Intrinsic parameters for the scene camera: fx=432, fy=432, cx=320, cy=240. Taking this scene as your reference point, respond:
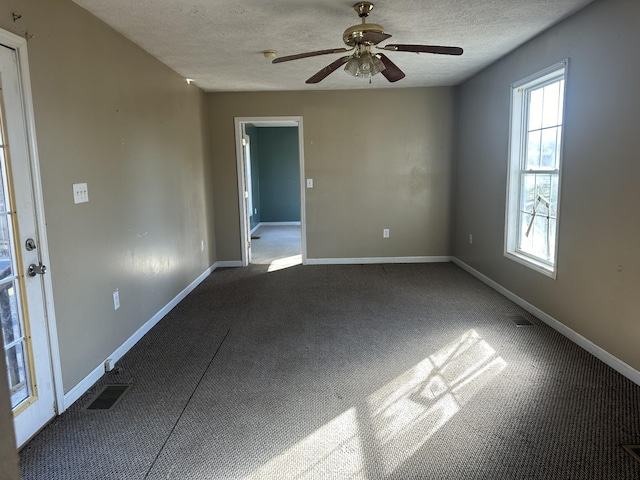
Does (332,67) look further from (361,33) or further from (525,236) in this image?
(525,236)

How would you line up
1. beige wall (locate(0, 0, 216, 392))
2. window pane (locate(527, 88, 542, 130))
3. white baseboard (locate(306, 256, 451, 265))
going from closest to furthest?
beige wall (locate(0, 0, 216, 392))
window pane (locate(527, 88, 542, 130))
white baseboard (locate(306, 256, 451, 265))

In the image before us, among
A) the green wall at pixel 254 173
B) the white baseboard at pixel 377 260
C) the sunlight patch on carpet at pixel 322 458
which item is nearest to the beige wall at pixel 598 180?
the sunlight patch on carpet at pixel 322 458

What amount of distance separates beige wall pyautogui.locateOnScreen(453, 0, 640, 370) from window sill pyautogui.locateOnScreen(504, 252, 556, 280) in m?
0.06

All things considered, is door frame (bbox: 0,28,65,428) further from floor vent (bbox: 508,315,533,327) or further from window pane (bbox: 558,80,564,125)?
window pane (bbox: 558,80,564,125)

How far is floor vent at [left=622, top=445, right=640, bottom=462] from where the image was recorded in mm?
1906

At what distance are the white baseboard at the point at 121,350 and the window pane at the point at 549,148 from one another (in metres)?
3.57

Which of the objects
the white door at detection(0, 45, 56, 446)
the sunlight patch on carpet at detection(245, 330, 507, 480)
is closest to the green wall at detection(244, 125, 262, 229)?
the sunlight patch on carpet at detection(245, 330, 507, 480)

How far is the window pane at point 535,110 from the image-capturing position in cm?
372

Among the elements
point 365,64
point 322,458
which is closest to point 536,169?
point 365,64

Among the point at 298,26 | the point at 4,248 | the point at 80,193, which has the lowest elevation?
the point at 4,248

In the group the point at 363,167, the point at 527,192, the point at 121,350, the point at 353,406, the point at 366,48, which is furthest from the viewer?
the point at 363,167

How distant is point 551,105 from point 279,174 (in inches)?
289

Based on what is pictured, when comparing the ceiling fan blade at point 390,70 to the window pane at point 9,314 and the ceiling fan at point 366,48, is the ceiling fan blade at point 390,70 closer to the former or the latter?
the ceiling fan at point 366,48

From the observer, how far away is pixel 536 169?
3.77 meters
